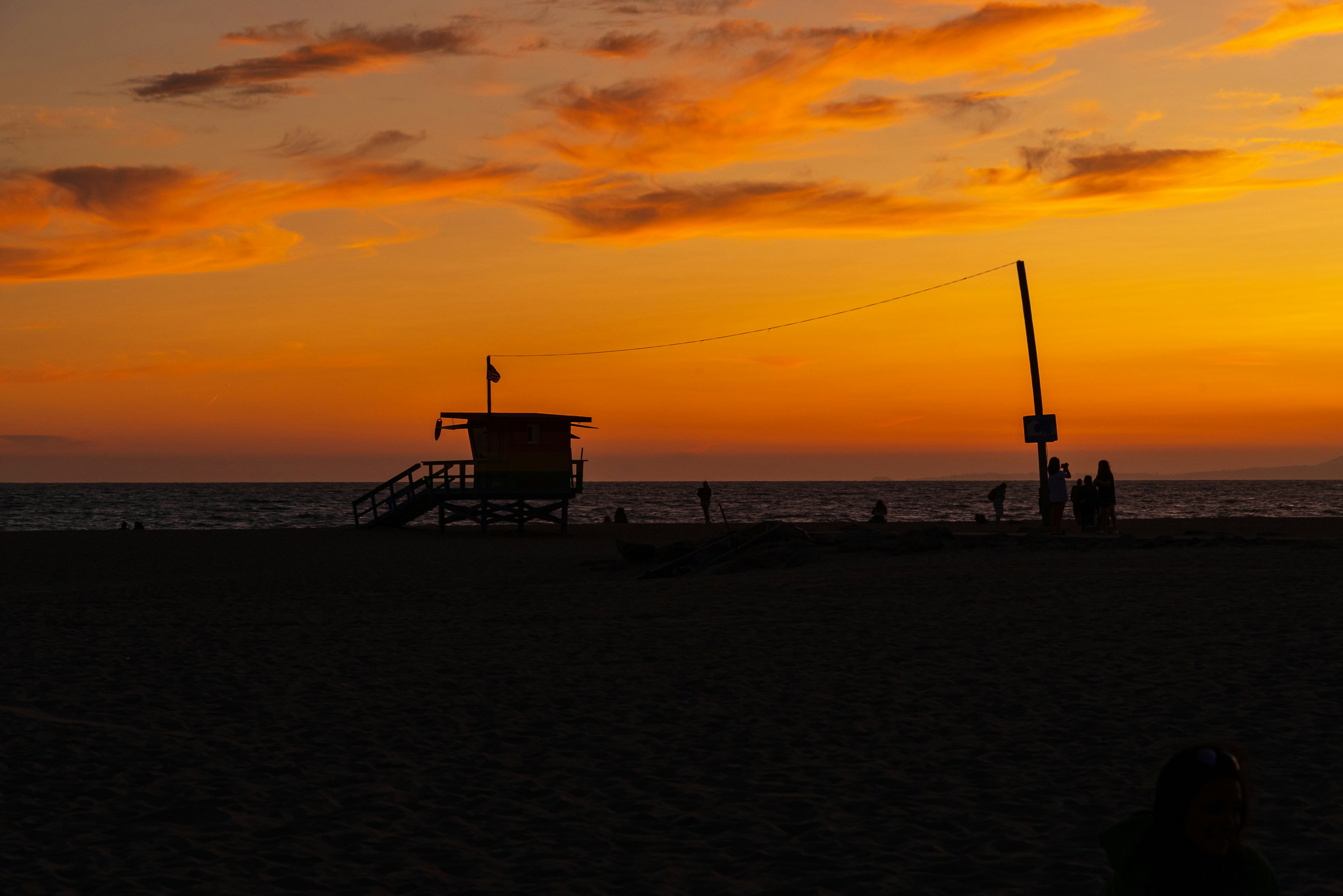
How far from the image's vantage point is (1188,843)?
3.10m

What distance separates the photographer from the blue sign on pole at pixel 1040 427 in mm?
29891

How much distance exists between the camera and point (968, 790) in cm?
746

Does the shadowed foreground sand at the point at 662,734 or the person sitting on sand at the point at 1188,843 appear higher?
the person sitting on sand at the point at 1188,843

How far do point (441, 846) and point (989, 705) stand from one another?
17.2ft

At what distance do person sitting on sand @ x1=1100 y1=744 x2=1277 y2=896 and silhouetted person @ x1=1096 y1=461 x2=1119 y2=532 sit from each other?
85.5 ft

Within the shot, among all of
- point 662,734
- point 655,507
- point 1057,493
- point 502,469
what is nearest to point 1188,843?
point 662,734

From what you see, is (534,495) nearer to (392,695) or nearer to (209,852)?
(392,695)

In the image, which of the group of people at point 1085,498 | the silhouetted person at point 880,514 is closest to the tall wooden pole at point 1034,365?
the group of people at point 1085,498

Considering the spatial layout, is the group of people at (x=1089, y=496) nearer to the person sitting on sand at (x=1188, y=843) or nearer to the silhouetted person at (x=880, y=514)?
the silhouetted person at (x=880, y=514)

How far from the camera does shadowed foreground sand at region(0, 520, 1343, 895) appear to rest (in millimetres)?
6234

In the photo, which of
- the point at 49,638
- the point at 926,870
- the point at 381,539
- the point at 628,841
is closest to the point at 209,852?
the point at 628,841

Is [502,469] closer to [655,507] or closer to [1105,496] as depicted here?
[1105,496]

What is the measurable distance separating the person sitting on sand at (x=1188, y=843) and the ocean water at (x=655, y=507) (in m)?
50.3

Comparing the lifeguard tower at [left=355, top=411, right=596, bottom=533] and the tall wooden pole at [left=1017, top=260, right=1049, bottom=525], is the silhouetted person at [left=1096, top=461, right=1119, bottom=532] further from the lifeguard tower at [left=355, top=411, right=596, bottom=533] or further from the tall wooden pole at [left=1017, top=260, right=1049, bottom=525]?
the lifeguard tower at [left=355, top=411, right=596, bottom=533]
